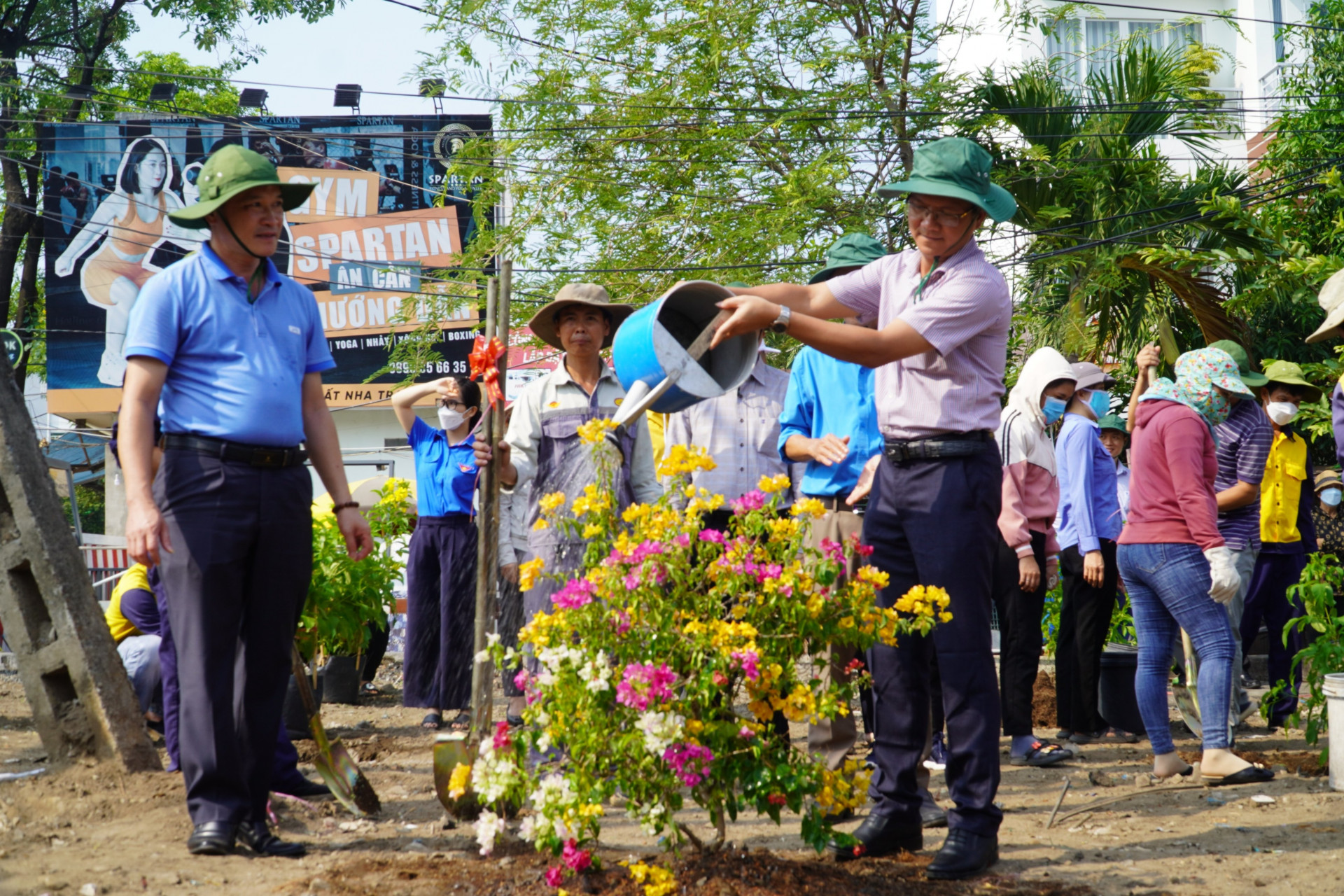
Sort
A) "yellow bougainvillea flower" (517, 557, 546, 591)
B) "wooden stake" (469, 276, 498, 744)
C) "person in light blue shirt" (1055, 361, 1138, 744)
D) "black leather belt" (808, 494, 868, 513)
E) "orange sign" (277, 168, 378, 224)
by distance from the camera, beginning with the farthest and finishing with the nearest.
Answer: "orange sign" (277, 168, 378, 224), "person in light blue shirt" (1055, 361, 1138, 744), "black leather belt" (808, 494, 868, 513), "wooden stake" (469, 276, 498, 744), "yellow bougainvillea flower" (517, 557, 546, 591)

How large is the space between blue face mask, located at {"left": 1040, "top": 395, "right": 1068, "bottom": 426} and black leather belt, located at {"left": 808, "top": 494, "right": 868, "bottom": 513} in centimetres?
226

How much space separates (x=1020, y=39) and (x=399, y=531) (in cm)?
868

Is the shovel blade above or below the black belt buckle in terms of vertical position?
below

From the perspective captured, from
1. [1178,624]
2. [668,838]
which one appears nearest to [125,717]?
[668,838]

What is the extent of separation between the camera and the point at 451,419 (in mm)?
7105

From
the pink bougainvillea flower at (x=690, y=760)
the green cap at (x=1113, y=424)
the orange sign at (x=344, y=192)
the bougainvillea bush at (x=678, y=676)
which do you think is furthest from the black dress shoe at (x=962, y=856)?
the orange sign at (x=344, y=192)

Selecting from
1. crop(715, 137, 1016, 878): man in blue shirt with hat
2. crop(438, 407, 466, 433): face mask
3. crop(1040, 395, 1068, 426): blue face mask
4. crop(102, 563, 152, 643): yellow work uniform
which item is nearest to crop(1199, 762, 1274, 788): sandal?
crop(715, 137, 1016, 878): man in blue shirt with hat

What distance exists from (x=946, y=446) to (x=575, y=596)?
→ 1.35m

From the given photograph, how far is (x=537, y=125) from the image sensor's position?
42.7 feet

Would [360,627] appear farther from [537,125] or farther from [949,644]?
[537,125]

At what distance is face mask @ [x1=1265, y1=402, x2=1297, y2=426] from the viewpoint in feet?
25.5

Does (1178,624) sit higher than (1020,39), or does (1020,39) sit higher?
(1020,39)

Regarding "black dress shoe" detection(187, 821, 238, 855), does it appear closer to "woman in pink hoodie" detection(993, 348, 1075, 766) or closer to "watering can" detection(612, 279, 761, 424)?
"watering can" detection(612, 279, 761, 424)

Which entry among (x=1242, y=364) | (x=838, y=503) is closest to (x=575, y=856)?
(x=838, y=503)
